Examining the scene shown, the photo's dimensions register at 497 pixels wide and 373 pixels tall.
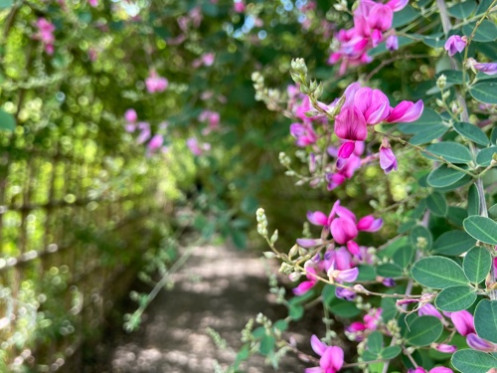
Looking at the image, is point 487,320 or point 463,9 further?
point 463,9

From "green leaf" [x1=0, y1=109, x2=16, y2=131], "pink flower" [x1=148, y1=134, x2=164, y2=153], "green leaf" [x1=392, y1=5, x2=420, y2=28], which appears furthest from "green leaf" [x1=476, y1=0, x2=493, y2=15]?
"pink flower" [x1=148, y1=134, x2=164, y2=153]

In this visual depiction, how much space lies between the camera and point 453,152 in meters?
0.71

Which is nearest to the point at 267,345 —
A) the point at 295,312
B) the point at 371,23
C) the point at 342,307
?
the point at 295,312

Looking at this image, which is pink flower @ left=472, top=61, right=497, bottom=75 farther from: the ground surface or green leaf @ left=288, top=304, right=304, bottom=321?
the ground surface

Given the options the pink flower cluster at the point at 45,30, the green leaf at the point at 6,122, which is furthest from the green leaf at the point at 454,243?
the pink flower cluster at the point at 45,30

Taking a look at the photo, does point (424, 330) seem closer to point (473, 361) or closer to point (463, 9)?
point (473, 361)

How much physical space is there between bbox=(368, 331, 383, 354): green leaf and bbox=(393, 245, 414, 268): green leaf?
0.41 ft

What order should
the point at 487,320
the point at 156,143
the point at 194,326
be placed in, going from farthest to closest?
1. the point at 194,326
2. the point at 156,143
3. the point at 487,320

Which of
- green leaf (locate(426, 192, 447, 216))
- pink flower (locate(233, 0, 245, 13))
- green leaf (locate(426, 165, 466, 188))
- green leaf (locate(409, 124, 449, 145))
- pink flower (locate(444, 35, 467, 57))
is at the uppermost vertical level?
pink flower (locate(233, 0, 245, 13))

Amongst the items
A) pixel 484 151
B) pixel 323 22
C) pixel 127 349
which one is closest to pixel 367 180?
pixel 323 22

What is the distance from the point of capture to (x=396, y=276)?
91 cm

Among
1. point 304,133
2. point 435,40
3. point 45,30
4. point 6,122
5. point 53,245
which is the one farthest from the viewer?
point 53,245

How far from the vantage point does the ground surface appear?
11.2 ft

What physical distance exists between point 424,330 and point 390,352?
0.06m
